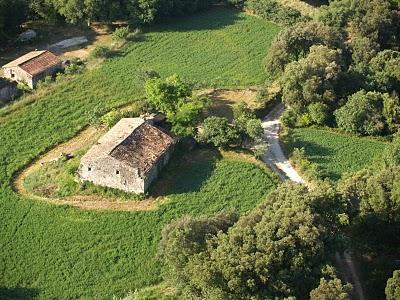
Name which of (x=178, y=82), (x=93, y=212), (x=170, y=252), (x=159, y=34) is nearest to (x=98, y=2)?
(x=159, y=34)

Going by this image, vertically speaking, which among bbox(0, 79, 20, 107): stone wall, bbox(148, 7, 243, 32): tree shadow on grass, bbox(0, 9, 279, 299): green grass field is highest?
bbox(148, 7, 243, 32): tree shadow on grass

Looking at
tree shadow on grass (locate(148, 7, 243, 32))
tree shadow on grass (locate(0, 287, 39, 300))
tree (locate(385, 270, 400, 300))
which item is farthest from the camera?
tree shadow on grass (locate(148, 7, 243, 32))

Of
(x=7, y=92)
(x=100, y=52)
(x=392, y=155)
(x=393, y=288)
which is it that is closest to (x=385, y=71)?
(x=392, y=155)

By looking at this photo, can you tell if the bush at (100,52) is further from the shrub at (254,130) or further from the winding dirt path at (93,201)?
the shrub at (254,130)

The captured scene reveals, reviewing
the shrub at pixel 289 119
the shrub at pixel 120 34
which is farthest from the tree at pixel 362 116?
the shrub at pixel 120 34

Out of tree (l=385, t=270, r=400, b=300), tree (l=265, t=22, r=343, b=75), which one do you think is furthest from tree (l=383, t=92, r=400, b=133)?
tree (l=385, t=270, r=400, b=300)

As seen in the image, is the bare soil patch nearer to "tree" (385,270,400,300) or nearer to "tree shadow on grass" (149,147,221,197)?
"tree shadow on grass" (149,147,221,197)

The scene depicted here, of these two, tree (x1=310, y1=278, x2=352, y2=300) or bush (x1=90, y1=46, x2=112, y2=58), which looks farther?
bush (x1=90, y1=46, x2=112, y2=58)

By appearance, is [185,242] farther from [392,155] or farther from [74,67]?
[74,67]
